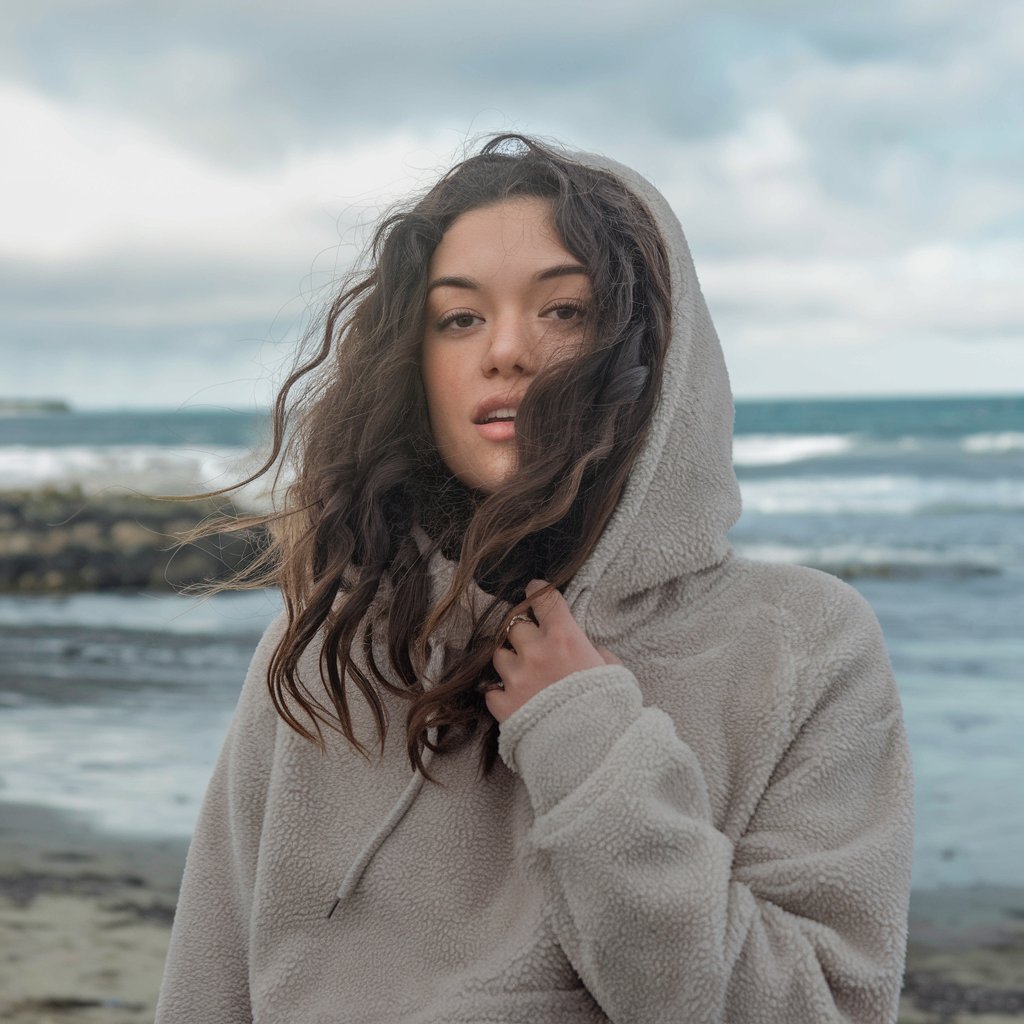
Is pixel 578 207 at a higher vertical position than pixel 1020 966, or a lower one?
higher

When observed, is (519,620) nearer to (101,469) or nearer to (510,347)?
(510,347)

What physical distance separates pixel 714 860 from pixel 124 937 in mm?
3125

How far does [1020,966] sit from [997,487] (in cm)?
1831

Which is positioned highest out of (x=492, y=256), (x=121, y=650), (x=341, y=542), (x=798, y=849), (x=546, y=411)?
(x=492, y=256)

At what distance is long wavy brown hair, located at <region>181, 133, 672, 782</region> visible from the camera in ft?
4.78

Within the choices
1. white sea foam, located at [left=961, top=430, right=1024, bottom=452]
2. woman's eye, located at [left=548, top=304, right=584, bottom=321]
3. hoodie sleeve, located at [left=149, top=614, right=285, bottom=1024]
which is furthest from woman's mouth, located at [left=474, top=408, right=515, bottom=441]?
white sea foam, located at [left=961, top=430, right=1024, bottom=452]

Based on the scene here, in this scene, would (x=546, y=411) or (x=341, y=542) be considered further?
(x=341, y=542)

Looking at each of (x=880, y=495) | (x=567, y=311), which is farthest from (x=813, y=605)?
(x=880, y=495)

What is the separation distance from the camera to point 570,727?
52.0 inches

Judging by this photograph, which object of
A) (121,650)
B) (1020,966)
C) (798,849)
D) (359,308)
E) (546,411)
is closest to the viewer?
(798,849)

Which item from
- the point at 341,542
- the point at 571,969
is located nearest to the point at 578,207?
the point at 341,542

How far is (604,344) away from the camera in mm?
1477

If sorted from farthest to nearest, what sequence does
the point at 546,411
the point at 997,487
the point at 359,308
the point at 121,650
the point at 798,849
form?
the point at 997,487 → the point at 121,650 → the point at 359,308 → the point at 546,411 → the point at 798,849

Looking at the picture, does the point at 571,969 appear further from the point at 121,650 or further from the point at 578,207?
the point at 121,650
